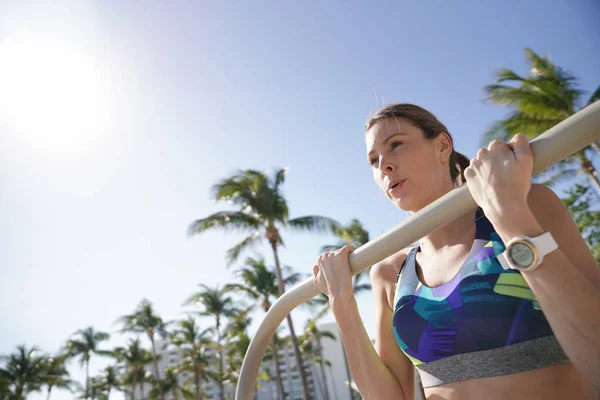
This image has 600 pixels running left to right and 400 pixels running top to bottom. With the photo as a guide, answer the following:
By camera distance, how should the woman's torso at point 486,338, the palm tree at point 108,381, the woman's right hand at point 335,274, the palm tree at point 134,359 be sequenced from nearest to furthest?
the woman's torso at point 486,338, the woman's right hand at point 335,274, the palm tree at point 134,359, the palm tree at point 108,381

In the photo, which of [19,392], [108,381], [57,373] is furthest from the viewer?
[108,381]

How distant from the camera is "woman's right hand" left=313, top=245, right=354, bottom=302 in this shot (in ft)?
3.66

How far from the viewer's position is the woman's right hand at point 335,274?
1.12 m

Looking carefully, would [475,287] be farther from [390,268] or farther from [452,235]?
[390,268]

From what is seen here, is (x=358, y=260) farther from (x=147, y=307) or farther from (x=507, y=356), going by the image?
(x=147, y=307)

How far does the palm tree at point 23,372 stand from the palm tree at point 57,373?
85 centimetres

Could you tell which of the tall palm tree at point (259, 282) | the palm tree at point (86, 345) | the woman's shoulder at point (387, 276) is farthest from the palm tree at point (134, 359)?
the woman's shoulder at point (387, 276)

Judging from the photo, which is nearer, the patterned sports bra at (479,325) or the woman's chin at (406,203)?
the patterned sports bra at (479,325)

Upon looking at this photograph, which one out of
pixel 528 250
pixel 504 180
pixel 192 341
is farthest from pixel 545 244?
pixel 192 341

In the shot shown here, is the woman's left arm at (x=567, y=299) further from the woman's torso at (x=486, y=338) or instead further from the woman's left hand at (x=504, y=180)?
the woman's torso at (x=486, y=338)

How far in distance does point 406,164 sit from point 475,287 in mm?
459

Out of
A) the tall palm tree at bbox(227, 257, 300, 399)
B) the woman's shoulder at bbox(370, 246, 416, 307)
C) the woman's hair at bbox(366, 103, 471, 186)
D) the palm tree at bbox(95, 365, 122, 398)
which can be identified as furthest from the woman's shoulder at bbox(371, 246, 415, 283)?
the palm tree at bbox(95, 365, 122, 398)

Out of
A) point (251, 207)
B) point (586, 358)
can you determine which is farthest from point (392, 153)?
point (251, 207)

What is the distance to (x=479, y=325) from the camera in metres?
1.07
